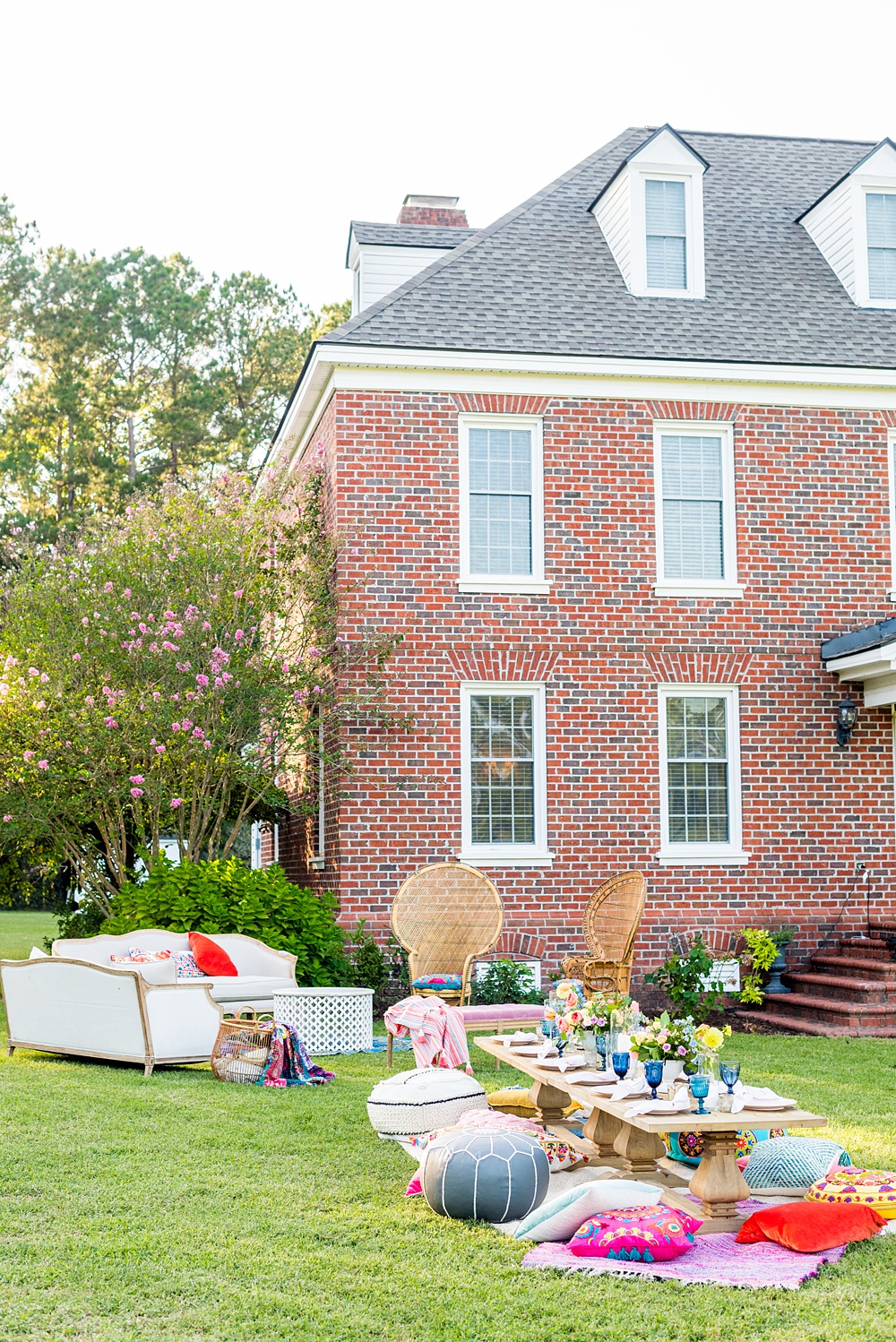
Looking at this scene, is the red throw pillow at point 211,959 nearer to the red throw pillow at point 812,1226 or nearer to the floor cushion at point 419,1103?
the floor cushion at point 419,1103

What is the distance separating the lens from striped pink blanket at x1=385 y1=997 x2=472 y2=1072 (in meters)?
8.79

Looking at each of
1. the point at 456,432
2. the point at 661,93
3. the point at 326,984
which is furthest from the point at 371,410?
the point at 661,93

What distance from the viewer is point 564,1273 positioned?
4891 mm

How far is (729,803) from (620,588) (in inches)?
94.1

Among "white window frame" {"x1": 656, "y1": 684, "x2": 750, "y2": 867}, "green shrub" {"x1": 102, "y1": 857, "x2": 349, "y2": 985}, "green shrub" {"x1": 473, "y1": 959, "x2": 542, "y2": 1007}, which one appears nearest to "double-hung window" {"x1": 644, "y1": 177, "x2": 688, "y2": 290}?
"white window frame" {"x1": 656, "y1": 684, "x2": 750, "y2": 867}

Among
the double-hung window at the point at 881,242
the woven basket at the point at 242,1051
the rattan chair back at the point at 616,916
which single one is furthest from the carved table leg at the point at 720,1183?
the double-hung window at the point at 881,242

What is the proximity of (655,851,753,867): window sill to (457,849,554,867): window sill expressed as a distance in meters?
1.14

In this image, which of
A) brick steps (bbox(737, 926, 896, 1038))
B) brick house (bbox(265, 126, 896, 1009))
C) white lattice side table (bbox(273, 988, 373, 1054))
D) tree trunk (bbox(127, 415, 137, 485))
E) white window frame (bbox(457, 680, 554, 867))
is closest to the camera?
white lattice side table (bbox(273, 988, 373, 1054))

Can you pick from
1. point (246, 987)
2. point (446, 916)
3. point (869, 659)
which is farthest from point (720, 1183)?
point (869, 659)

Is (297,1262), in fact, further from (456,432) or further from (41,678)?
(456,432)

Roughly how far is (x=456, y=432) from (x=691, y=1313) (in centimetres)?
983

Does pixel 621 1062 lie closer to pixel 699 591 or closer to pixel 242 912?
pixel 242 912

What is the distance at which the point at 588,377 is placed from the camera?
13.4 meters

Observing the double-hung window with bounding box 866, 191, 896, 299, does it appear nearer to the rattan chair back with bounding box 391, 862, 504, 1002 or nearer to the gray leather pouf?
the rattan chair back with bounding box 391, 862, 504, 1002
